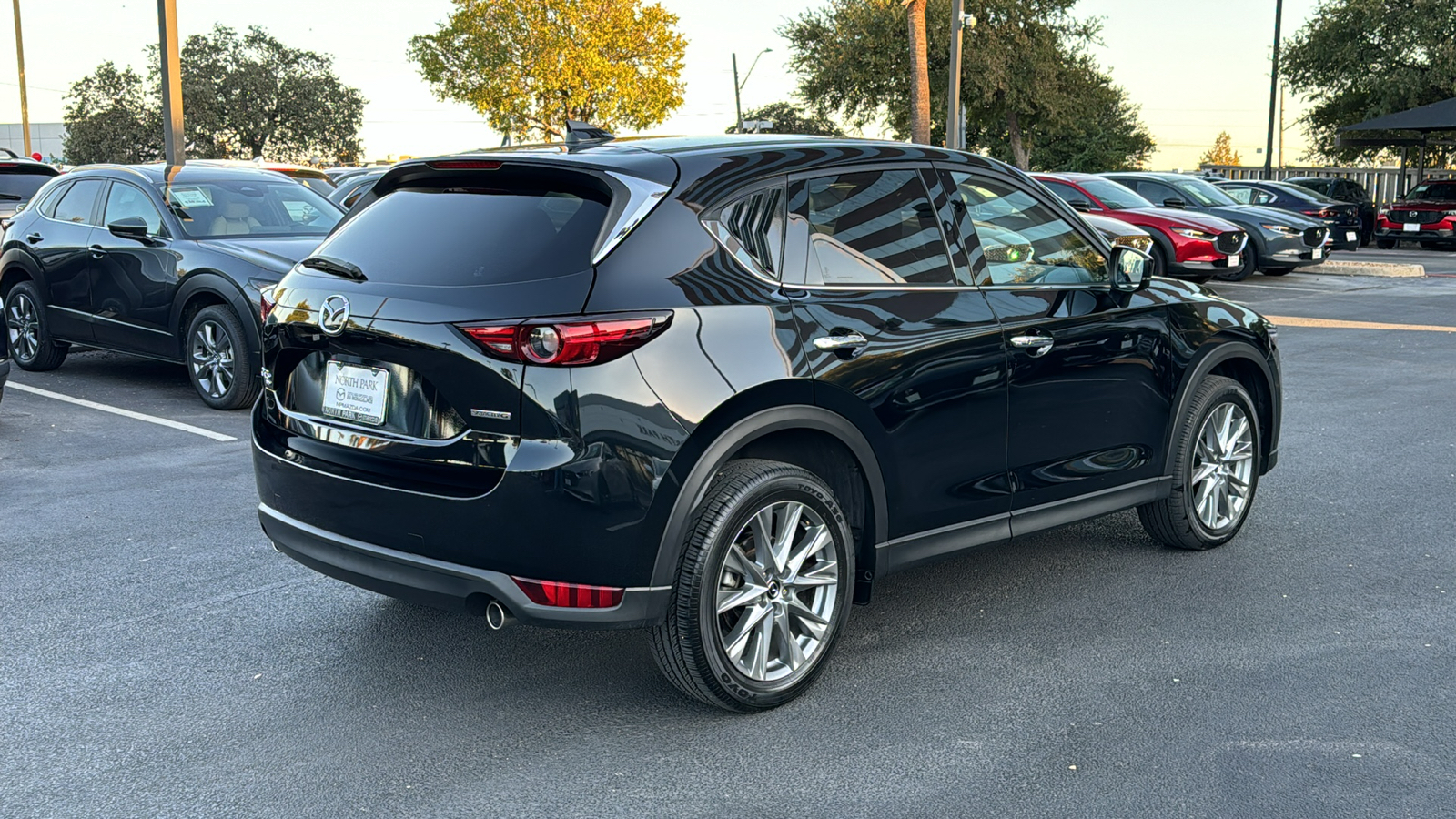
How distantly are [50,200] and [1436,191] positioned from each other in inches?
1142

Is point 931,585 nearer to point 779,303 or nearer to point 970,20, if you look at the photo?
point 779,303

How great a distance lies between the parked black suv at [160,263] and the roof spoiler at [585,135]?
16.0 feet

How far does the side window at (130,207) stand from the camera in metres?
9.64

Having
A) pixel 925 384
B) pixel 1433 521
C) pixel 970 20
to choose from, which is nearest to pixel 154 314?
pixel 925 384

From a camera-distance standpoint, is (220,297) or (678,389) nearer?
(678,389)

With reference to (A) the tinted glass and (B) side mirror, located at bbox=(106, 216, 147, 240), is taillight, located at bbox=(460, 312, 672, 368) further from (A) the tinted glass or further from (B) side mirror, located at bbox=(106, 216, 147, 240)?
(A) the tinted glass

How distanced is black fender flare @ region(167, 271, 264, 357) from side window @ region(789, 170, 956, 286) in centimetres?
558

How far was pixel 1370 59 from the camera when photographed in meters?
40.3

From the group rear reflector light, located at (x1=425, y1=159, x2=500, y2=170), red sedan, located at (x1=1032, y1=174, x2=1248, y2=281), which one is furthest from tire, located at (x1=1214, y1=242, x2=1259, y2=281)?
rear reflector light, located at (x1=425, y1=159, x2=500, y2=170)

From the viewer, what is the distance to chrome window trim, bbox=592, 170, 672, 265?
12.0 feet

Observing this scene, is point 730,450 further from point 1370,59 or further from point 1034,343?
point 1370,59

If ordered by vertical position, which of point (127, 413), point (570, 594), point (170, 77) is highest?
point (170, 77)

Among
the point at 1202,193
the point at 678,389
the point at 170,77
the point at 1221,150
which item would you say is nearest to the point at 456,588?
the point at 678,389

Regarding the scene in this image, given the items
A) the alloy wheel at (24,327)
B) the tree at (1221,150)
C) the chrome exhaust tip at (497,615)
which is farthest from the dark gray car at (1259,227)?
the tree at (1221,150)
